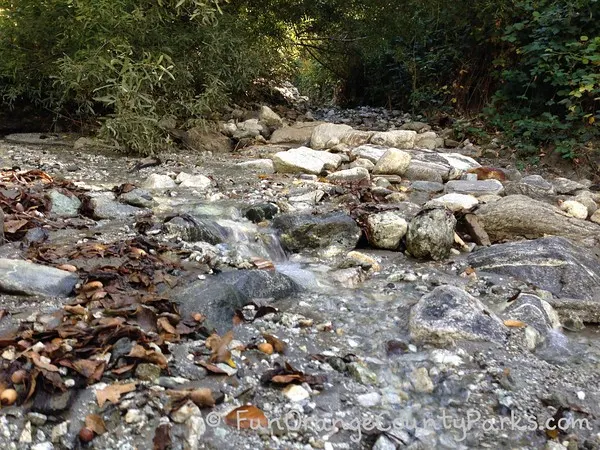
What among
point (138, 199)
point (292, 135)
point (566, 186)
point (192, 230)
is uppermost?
point (566, 186)

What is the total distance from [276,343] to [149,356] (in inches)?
22.6

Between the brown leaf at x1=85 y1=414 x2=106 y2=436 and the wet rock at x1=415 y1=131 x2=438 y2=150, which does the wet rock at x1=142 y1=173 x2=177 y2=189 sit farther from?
the wet rock at x1=415 y1=131 x2=438 y2=150

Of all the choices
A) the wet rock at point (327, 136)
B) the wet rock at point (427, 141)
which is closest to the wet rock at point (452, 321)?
the wet rock at point (327, 136)

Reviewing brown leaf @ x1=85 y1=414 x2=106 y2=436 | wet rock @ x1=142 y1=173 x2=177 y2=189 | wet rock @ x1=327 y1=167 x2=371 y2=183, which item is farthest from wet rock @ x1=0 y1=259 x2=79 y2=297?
wet rock @ x1=327 y1=167 x2=371 y2=183

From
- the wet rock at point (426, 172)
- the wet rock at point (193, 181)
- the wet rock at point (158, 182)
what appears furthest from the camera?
the wet rock at point (426, 172)

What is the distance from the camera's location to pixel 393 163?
582 centimetres

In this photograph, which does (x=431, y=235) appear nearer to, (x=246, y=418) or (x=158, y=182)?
(x=246, y=418)

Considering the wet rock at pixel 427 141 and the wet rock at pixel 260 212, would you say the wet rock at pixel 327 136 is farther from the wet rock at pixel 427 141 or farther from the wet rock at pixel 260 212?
the wet rock at pixel 260 212

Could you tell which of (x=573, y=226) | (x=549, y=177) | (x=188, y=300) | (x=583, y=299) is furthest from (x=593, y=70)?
(x=188, y=300)

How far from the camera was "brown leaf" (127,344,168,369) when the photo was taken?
80.6 inches

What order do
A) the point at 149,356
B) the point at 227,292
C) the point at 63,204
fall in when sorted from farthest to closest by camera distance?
the point at 63,204
the point at 227,292
the point at 149,356

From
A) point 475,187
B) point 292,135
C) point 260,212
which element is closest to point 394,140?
point 292,135

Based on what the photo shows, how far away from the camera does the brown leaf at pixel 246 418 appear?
1875mm

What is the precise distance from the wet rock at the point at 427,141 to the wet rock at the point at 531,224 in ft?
11.5
